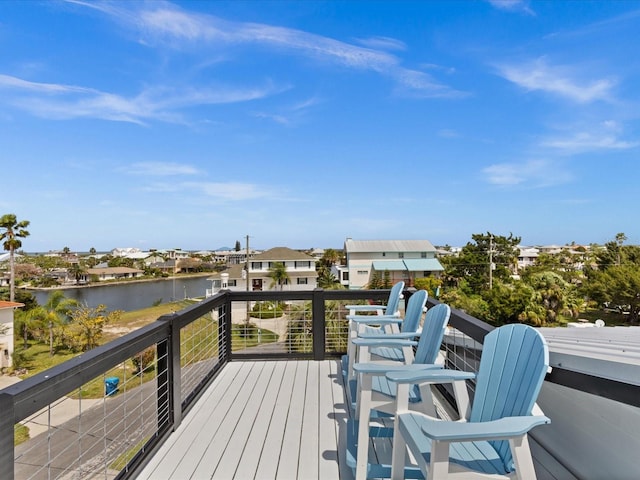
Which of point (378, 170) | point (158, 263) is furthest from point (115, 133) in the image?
point (158, 263)

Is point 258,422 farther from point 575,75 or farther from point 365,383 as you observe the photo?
point 575,75

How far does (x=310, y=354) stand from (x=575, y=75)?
514 inches

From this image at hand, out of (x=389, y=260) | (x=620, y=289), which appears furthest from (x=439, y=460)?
(x=389, y=260)

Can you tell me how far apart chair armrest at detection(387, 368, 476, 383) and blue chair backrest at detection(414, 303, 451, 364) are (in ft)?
2.13

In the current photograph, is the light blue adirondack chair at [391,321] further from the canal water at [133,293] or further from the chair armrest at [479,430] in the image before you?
the canal water at [133,293]

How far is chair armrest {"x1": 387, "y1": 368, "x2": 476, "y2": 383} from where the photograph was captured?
1.61m

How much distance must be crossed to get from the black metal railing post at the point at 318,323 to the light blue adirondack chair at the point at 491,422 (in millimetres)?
2909

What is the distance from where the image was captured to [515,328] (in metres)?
1.61

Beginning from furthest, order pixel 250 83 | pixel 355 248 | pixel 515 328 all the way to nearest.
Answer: pixel 355 248
pixel 250 83
pixel 515 328

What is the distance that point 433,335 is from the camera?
95.1 inches

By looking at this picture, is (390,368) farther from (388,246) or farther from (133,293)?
(133,293)

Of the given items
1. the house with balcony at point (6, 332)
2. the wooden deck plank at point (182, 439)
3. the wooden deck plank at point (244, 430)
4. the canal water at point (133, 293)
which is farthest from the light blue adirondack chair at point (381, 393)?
the canal water at point (133, 293)

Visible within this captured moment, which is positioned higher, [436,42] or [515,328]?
[436,42]

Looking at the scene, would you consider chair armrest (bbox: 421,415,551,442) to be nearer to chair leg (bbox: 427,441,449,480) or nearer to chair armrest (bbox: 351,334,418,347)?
chair leg (bbox: 427,441,449,480)
